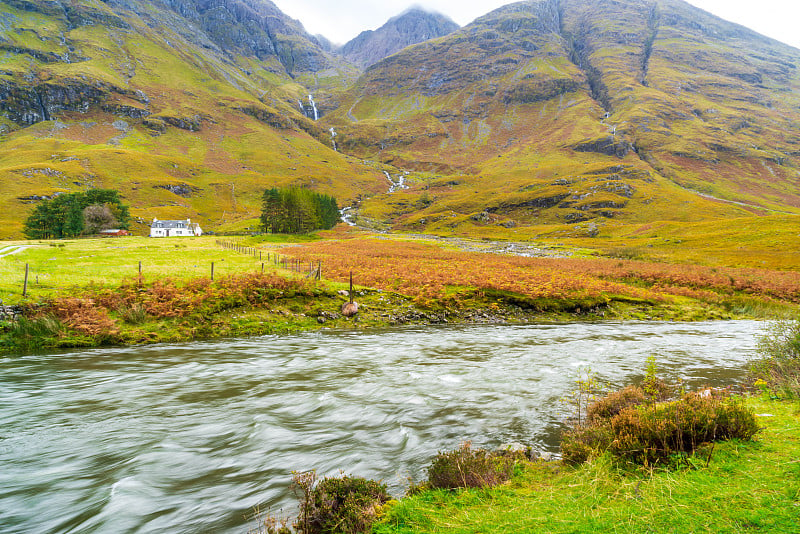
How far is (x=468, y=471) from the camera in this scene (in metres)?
6.30

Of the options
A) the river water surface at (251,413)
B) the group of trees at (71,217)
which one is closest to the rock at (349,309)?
the river water surface at (251,413)

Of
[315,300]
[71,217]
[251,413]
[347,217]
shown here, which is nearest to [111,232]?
[71,217]

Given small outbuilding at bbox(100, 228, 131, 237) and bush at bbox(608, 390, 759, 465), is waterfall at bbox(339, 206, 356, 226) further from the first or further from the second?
bush at bbox(608, 390, 759, 465)

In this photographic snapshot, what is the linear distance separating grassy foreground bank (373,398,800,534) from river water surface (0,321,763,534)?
209 cm

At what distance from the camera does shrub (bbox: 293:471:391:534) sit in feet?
16.8

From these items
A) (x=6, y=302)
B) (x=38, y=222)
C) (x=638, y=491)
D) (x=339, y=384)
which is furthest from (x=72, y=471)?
(x=38, y=222)

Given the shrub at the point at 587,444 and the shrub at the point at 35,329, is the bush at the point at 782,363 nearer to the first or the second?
the shrub at the point at 587,444

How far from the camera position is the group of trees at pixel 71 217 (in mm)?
94562

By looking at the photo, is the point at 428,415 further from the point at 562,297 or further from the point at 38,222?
the point at 38,222

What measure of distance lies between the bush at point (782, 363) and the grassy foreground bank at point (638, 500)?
4261mm

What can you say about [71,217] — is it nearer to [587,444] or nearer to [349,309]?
[349,309]

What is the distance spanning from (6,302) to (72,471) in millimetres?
14742

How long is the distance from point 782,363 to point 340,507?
1415cm

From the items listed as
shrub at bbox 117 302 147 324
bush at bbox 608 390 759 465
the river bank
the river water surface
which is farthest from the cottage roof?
bush at bbox 608 390 759 465
